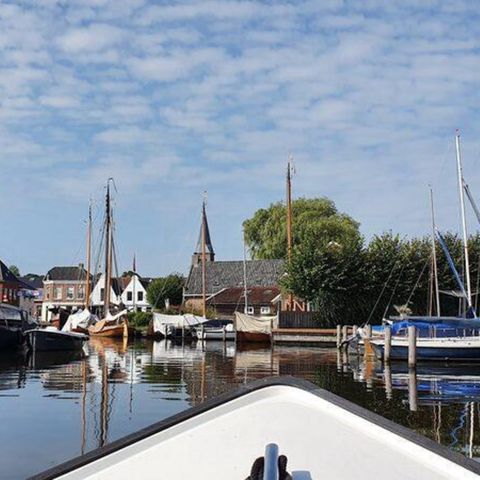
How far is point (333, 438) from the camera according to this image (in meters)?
4.14

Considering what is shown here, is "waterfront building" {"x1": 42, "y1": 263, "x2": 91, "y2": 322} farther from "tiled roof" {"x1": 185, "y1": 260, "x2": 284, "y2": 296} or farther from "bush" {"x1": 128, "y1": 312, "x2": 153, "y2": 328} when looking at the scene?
"bush" {"x1": 128, "y1": 312, "x2": 153, "y2": 328}

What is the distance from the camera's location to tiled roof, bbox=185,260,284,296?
74.4 metres

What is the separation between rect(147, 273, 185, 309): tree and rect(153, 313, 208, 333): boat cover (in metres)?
23.5

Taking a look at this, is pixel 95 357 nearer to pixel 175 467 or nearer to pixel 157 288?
pixel 175 467

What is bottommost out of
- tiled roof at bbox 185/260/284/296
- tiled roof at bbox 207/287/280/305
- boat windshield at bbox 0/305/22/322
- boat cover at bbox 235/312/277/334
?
boat cover at bbox 235/312/277/334

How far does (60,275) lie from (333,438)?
10169cm

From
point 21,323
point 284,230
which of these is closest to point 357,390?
point 21,323

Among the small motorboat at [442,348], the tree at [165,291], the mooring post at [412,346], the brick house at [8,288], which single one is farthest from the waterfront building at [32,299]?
the mooring post at [412,346]

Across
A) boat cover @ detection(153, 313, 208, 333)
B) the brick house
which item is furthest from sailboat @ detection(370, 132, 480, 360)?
the brick house

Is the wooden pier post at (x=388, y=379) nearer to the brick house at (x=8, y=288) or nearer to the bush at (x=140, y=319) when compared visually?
the bush at (x=140, y=319)

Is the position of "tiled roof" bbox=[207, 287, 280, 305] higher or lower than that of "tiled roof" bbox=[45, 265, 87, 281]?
lower

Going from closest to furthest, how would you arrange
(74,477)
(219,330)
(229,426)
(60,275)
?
(74,477) → (229,426) → (219,330) → (60,275)

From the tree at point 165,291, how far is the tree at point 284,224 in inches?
360

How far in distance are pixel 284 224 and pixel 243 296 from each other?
10.5m
